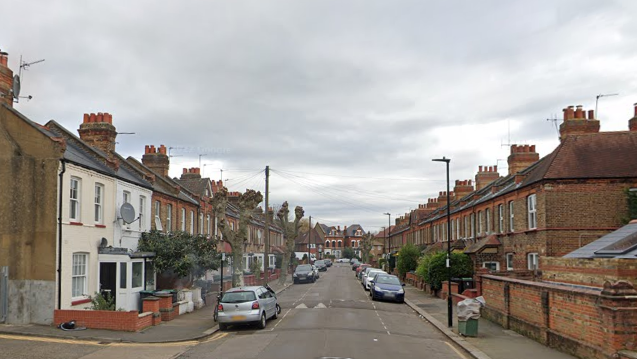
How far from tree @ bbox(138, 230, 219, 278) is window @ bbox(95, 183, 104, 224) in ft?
12.3

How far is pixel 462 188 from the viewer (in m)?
54.8

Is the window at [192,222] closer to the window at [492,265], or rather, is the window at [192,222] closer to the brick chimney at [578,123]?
the window at [492,265]

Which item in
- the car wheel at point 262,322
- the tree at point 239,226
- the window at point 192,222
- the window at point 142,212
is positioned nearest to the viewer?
the car wheel at point 262,322

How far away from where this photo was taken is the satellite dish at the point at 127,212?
23188 millimetres

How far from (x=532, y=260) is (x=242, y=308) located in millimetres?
15642

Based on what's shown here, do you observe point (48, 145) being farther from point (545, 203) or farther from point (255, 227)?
point (255, 227)

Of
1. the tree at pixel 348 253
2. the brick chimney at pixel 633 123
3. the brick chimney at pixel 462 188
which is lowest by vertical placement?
the tree at pixel 348 253

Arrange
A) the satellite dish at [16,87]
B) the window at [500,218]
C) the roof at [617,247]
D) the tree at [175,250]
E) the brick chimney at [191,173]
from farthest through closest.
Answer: the brick chimney at [191,173]
the window at [500,218]
the tree at [175,250]
the satellite dish at [16,87]
the roof at [617,247]

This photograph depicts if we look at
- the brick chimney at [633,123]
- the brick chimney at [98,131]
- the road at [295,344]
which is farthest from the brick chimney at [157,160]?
the brick chimney at [633,123]

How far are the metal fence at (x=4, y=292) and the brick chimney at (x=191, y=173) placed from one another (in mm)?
25681

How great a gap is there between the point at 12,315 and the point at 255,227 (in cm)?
4219

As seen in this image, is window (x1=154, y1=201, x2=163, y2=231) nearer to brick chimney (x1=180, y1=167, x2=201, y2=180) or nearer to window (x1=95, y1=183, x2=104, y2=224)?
window (x1=95, y1=183, x2=104, y2=224)

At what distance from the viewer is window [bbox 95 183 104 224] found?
2208 cm

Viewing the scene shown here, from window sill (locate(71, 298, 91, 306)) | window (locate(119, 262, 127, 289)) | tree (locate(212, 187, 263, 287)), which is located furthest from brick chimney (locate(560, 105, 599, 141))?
window sill (locate(71, 298, 91, 306))
